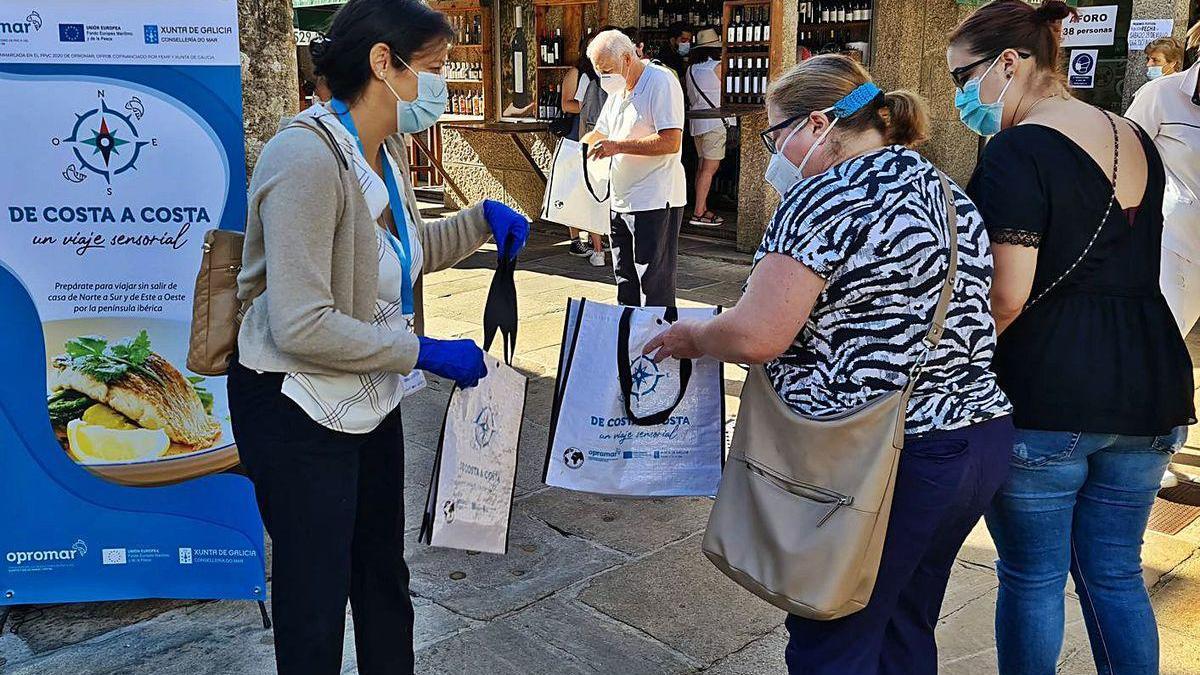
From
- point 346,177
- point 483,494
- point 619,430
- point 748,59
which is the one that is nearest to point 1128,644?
point 619,430

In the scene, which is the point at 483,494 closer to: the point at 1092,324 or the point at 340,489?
the point at 340,489

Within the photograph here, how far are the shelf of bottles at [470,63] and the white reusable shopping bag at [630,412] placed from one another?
8.89 metres

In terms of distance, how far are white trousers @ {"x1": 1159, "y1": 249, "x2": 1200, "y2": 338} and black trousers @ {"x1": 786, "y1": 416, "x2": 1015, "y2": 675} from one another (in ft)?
5.92

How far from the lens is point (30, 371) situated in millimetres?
3066

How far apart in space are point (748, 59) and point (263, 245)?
8.47 meters

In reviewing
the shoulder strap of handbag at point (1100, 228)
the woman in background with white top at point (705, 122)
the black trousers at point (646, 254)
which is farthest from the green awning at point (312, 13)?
the shoulder strap of handbag at point (1100, 228)

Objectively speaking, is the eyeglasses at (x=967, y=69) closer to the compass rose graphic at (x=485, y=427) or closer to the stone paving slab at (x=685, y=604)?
the compass rose graphic at (x=485, y=427)

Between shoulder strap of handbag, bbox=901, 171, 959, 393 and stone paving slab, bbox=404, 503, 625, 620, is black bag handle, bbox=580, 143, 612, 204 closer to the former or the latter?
stone paving slab, bbox=404, 503, 625, 620

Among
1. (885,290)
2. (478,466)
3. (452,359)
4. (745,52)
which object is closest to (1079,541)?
(885,290)

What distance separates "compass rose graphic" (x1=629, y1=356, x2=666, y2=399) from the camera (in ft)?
9.06

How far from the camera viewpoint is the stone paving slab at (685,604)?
3.31 metres

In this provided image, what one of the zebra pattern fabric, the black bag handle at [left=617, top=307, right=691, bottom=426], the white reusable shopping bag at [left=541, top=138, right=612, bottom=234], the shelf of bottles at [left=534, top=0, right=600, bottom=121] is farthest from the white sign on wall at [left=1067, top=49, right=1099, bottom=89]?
the zebra pattern fabric

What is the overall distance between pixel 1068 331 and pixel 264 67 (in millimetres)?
2383

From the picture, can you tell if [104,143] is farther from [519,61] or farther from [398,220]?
[519,61]
